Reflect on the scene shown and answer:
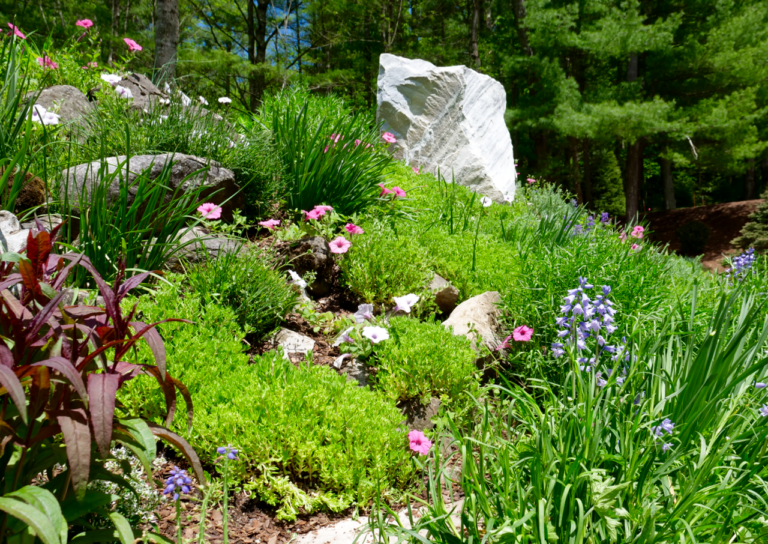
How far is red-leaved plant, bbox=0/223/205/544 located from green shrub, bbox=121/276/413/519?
2.42 ft

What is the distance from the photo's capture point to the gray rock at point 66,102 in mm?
4562

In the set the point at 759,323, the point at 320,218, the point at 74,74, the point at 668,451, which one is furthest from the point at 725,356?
the point at 74,74

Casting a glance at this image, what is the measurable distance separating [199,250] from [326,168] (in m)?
1.54

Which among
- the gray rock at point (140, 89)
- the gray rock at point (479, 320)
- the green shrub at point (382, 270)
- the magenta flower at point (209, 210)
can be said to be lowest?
the gray rock at point (479, 320)

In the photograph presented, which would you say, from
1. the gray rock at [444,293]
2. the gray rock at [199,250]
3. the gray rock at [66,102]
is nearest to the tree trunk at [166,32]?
the gray rock at [66,102]

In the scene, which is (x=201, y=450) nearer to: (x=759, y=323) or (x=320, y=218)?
(x=320, y=218)

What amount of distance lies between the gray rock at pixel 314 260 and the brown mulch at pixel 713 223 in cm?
1420

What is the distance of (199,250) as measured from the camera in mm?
3504

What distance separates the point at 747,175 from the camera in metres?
21.7

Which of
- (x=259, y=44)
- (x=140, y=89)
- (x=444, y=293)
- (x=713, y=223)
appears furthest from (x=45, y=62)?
→ (x=713, y=223)

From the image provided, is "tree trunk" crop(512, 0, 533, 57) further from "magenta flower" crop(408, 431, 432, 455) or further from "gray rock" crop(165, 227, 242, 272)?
"magenta flower" crop(408, 431, 432, 455)

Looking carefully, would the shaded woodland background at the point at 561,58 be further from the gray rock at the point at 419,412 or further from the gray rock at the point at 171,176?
the gray rock at the point at 419,412

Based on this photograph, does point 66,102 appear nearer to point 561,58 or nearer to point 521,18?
point 521,18

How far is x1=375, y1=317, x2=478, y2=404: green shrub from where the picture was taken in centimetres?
291
